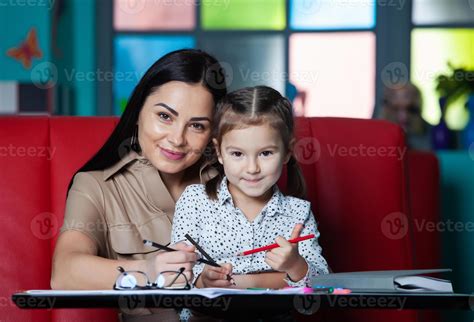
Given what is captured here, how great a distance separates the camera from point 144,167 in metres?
2.14

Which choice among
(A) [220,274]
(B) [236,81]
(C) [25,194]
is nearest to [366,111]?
(B) [236,81]

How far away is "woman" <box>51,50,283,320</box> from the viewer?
1986 millimetres

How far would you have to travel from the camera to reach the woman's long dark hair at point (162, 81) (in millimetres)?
2018

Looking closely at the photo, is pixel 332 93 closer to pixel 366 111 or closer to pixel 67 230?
pixel 366 111

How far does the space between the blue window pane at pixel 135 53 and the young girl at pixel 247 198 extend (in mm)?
3818
